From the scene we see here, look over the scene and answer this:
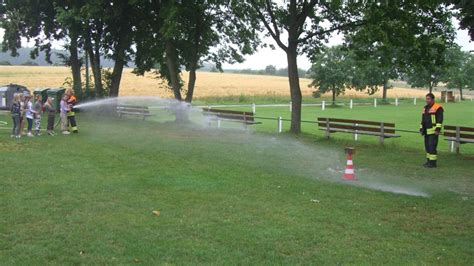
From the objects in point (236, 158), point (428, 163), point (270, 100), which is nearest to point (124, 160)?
point (236, 158)

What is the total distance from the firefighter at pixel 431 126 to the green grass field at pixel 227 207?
0.36 m

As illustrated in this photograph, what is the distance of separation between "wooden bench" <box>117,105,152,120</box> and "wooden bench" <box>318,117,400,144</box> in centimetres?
1024

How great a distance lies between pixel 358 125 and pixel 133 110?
12.9 metres

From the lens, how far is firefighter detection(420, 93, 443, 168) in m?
12.3

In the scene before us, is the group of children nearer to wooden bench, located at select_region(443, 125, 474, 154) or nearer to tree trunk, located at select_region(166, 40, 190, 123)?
tree trunk, located at select_region(166, 40, 190, 123)

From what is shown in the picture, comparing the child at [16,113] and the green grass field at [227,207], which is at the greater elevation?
the child at [16,113]

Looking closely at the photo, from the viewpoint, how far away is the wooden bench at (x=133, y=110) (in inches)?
1013

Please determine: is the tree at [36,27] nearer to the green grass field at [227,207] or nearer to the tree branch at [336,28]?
the tree branch at [336,28]

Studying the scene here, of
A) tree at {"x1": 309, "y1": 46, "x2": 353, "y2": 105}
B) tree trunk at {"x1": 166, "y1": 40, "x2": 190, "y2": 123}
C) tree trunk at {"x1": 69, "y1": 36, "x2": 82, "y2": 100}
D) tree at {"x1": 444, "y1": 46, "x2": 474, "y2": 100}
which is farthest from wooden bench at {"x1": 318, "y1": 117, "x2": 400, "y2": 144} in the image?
tree at {"x1": 444, "y1": 46, "x2": 474, "y2": 100}

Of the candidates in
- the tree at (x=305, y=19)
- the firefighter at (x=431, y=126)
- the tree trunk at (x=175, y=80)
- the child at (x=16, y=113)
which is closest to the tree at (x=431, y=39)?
the tree at (x=305, y=19)

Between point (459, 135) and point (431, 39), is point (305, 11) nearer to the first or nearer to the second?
point (431, 39)

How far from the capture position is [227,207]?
7.92 meters

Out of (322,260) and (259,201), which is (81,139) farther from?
(322,260)

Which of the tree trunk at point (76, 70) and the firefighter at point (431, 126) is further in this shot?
the tree trunk at point (76, 70)
